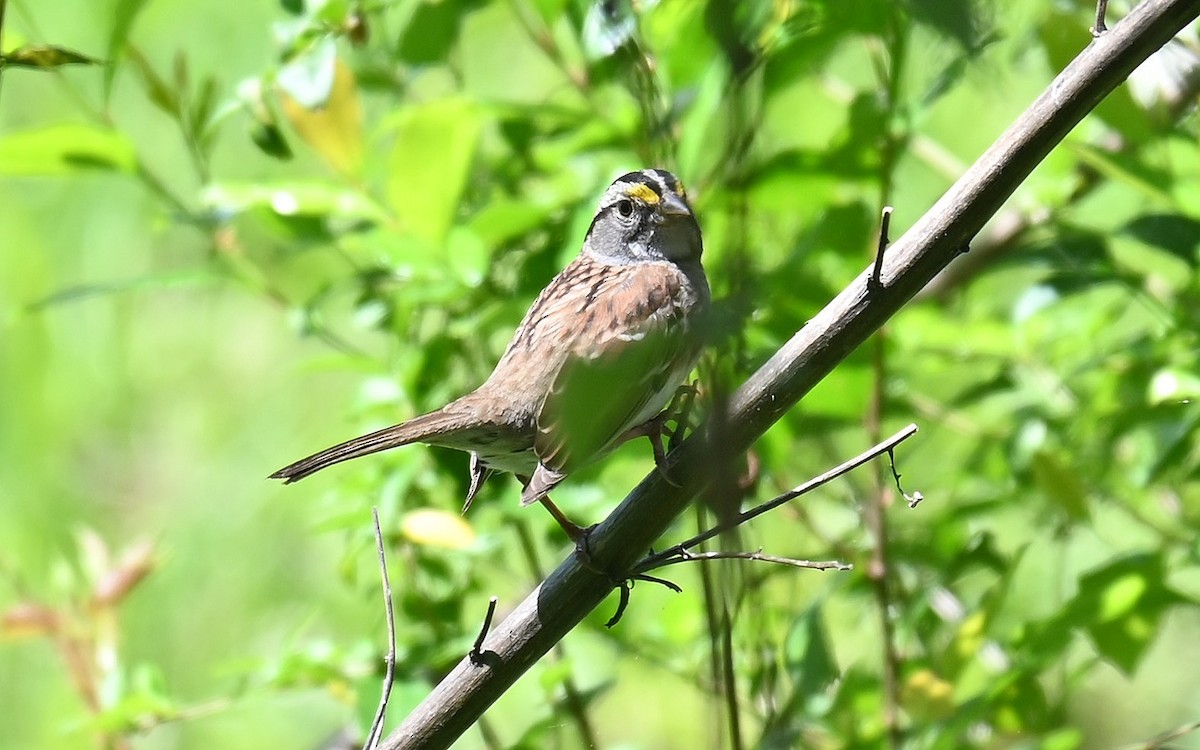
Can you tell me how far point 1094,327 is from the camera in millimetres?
2600

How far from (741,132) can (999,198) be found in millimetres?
528

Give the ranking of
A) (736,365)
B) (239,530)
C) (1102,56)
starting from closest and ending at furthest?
(736,365) → (1102,56) → (239,530)

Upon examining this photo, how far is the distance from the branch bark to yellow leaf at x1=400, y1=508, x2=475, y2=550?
0.72 metres

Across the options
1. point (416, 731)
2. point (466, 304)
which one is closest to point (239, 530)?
point (466, 304)

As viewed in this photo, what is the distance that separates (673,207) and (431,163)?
18.7 inches

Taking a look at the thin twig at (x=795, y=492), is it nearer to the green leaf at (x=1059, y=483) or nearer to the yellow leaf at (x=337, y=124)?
the green leaf at (x=1059, y=483)

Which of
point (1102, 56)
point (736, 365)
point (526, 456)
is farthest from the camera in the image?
point (526, 456)

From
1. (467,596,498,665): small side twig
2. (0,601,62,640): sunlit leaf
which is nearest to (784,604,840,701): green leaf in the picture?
(467,596,498,665): small side twig

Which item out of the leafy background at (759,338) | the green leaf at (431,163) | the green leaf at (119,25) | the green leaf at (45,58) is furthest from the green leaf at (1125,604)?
the green leaf at (119,25)

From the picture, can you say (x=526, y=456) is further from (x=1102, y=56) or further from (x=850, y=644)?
(x=850, y=644)

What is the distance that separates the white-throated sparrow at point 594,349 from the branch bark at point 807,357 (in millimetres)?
125

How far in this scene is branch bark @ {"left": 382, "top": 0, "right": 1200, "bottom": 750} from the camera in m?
1.32

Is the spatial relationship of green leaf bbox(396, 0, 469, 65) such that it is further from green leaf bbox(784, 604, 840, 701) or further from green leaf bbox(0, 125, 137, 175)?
green leaf bbox(784, 604, 840, 701)

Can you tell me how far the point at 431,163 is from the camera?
2.32 meters
